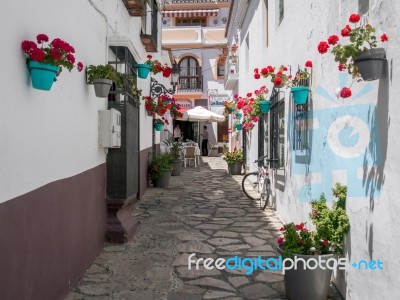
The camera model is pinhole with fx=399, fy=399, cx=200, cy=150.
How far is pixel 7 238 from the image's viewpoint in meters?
2.89

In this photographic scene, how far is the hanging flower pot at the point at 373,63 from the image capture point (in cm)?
315

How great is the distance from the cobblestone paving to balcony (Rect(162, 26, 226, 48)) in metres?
20.1

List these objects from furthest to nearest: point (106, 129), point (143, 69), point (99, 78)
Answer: point (143, 69)
point (106, 129)
point (99, 78)

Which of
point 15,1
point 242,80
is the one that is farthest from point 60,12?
point 242,80

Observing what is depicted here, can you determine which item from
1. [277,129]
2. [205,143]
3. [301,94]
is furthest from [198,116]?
[301,94]

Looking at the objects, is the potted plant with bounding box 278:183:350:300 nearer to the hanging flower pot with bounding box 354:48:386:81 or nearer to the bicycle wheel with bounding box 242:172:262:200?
the hanging flower pot with bounding box 354:48:386:81

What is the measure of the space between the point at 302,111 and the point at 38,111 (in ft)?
13.0

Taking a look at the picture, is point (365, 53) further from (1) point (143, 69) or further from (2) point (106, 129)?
(1) point (143, 69)

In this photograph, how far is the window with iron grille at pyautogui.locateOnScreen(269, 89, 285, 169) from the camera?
25.9 feet

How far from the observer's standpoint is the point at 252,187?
11422 millimetres

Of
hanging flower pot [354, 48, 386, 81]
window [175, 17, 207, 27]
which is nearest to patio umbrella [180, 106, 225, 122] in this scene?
window [175, 17, 207, 27]

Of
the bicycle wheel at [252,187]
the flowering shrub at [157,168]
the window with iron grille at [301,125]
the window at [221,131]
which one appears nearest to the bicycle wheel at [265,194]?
the bicycle wheel at [252,187]

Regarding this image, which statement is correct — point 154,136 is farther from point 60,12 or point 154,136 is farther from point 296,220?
point 60,12
